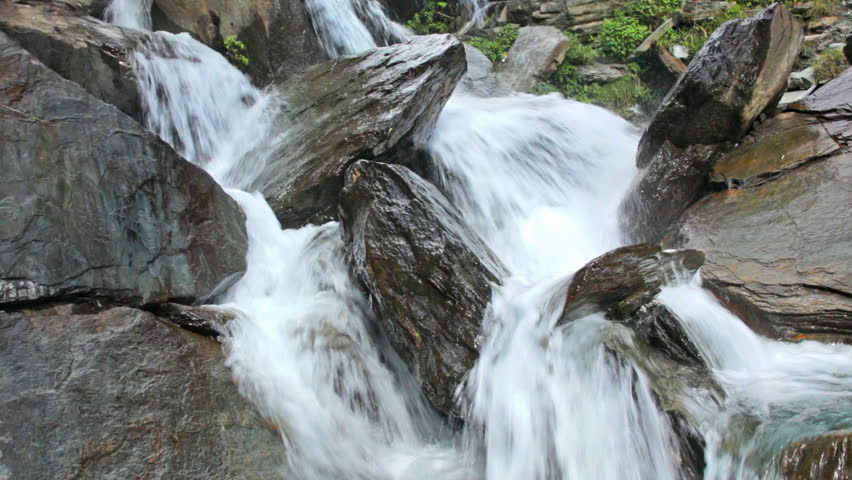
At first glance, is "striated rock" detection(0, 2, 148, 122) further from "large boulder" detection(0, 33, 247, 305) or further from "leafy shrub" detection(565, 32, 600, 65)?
"leafy shrub" detection(565, 32, 600, 65)

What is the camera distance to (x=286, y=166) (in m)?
5.99

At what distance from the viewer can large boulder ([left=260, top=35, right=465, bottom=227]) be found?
5758mm

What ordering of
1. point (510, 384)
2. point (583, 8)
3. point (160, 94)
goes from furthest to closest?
1. point (583, 8)
2. point (160, 94)
3. point (510, 384)

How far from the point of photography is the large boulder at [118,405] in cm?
274

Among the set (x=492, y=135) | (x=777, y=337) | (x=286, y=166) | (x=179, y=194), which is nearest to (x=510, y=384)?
(x=777, y=337)

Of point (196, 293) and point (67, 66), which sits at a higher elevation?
point (67, 66)

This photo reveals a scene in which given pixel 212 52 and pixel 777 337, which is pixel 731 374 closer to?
pixel 777 337

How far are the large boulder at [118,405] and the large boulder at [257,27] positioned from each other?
5.75 meters

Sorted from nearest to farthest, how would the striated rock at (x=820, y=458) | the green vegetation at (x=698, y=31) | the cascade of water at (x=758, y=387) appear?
the striated rock at (x=820, y=458), the cascade of water at (x=758, y=387), the green vegetation at (x=698, y=31)

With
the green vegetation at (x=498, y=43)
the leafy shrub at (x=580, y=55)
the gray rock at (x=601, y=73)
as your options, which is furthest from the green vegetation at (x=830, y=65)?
the green vegetation at (x=498, y=43)

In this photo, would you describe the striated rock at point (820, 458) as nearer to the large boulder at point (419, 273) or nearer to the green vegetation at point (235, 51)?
the large boulder at point (419, 273)

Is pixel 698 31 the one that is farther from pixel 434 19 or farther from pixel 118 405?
pixel 118 405

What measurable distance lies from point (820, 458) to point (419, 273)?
265cm

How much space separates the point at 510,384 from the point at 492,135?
4.55 m
